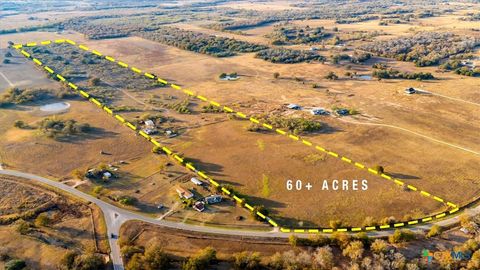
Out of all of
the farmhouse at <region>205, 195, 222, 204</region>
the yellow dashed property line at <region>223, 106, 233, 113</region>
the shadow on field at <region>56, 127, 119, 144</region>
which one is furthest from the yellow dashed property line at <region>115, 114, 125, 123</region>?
the farmhouse at <region>205, 195, 222, 204</region>

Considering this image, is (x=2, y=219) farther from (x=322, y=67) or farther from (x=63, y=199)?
(x=322, y=67)

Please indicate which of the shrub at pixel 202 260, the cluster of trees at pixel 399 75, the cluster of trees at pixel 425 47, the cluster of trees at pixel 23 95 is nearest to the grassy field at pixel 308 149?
the cluster of trees at pixel 399 75

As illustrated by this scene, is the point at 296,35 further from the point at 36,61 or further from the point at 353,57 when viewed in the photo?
the point at 36,61

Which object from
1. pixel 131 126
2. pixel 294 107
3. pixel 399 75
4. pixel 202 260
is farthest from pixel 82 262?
pixel 399 75

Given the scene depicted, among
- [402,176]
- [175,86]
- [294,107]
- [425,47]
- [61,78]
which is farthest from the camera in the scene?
[425,47]

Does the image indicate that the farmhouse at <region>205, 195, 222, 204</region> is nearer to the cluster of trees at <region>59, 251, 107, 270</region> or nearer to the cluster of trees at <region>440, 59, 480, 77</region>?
the cluster of trees at <region>59, 251, 107, 270</region>
